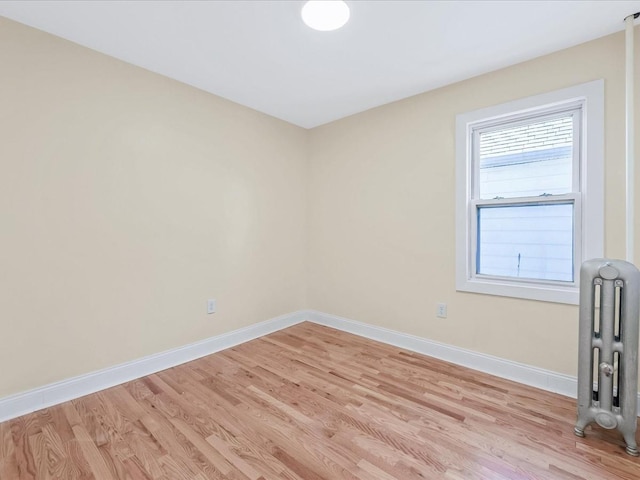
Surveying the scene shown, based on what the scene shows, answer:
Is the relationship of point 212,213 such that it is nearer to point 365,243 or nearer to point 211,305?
point 211,305

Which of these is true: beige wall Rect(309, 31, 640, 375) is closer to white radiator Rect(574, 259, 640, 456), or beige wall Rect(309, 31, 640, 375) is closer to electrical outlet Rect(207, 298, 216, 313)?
white radiator Rect(574, 259, 640, 456)

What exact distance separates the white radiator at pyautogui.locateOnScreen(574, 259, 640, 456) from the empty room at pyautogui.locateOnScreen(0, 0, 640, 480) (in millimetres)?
11

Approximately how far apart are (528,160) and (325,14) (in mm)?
1855

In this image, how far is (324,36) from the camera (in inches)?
78.2

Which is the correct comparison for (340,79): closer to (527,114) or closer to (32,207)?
(527,114)

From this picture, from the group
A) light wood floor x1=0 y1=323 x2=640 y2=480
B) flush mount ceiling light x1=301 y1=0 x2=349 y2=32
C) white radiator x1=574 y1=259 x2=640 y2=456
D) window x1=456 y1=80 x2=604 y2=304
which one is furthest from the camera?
window x1=456 y1=80 x2=604 y2=304

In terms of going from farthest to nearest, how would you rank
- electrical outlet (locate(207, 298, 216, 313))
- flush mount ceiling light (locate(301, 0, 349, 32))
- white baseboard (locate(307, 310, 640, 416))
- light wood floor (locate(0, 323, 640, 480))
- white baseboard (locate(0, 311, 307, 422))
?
electrical outlet (locate(207, 298, 216, 313))
white baseboard (locate(307, 310, 640, 416))
white baseboard (locate(0, 311, 307, 422))
flush mount ceiling light (locate(301, 0, 349, 32))
light wood floor (locate(0, 323, 640, 480))


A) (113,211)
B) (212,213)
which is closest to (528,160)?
(212,213)

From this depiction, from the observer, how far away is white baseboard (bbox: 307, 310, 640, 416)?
2.14m

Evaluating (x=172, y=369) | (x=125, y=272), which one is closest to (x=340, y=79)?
(x=125, y=272)

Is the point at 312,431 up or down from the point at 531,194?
down

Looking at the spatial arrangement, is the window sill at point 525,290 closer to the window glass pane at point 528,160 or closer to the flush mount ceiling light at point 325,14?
the window glass pane at point 528,160

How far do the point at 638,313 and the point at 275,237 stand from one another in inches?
116

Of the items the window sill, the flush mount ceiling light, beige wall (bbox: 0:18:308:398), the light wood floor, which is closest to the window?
the window sill
